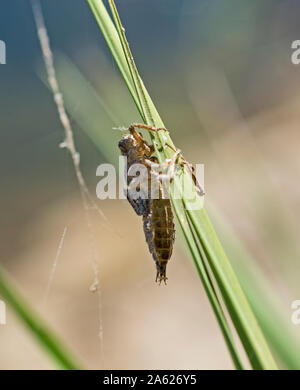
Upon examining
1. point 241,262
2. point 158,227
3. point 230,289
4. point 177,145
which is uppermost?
point 177,145

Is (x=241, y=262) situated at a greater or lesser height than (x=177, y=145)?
lesser

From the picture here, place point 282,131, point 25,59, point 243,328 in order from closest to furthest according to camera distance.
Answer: point 243,328 → point 282,131 → point 25,59

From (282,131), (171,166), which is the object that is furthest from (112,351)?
(282,131)

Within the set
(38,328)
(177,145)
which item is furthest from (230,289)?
(177,145)

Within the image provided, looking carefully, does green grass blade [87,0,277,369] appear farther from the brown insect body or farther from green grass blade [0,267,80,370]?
green grass blade [0,267,80,370]

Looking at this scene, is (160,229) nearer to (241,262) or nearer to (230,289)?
(241,262)

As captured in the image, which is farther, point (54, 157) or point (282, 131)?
point (54, 157)
